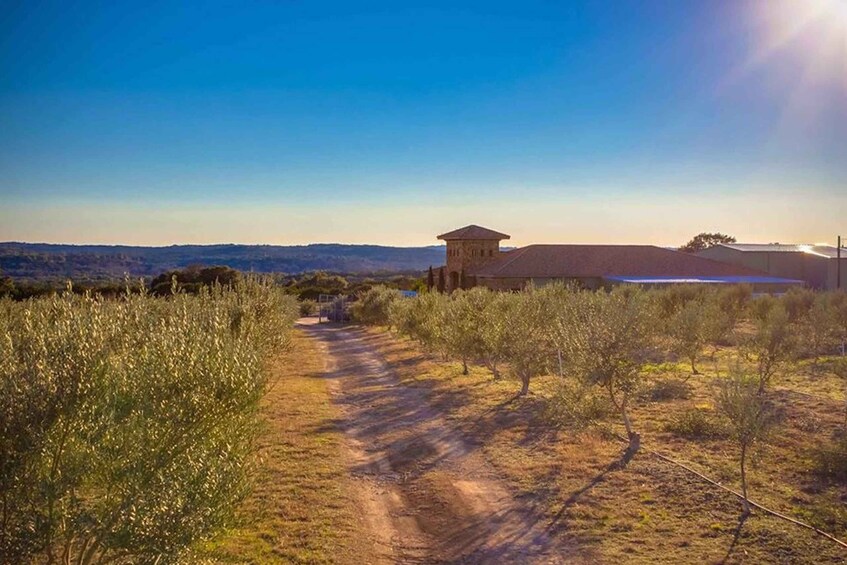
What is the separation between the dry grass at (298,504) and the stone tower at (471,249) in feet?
119

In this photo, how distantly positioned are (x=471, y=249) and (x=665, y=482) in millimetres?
43020

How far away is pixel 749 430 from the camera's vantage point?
9.70 meters

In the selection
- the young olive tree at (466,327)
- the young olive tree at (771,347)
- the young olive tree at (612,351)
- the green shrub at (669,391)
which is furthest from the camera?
the young olive tree at (466,327)

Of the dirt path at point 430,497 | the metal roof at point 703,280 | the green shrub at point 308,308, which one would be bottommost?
the green shrub at point 308,308

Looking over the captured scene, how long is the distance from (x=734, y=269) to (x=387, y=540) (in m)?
48.8

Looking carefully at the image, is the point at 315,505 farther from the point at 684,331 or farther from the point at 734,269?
the point at 734,269

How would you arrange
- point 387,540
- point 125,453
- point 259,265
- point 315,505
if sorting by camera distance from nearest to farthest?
point 125,453, point 387,540, point 315,505, point 259,265

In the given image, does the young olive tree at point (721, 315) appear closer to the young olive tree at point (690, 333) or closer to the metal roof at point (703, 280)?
the young olive tree at point (690, 333)

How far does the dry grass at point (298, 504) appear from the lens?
8.68m

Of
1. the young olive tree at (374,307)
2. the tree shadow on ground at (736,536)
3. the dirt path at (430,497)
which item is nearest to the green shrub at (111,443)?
the dirt path at (430,497)

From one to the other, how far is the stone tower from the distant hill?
17.4m

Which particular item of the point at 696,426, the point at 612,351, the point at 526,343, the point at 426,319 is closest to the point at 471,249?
the point at 426,319

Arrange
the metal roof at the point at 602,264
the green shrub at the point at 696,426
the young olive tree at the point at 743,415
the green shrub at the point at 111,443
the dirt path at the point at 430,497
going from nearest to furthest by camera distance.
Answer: the green shrub at the point at 111,443 < the dirt path at the point at 430,497 < the young olive tree at the point at 743,415 < the green shrub at the point at 696,426 < the metal roof at the point at 602,264

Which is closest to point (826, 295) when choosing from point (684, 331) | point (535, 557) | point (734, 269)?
point (684, 331)
